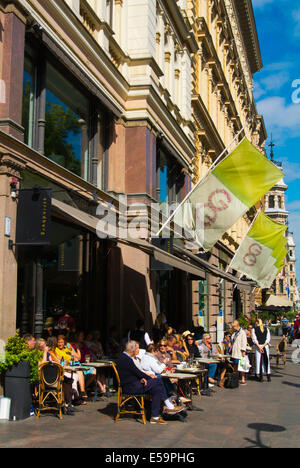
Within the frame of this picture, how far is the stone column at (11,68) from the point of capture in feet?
30.7

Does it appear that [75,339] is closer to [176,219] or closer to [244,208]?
[176,219]

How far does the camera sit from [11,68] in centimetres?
952

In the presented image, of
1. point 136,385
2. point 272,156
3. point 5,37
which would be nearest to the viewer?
point 136,385

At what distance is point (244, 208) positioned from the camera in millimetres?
15086

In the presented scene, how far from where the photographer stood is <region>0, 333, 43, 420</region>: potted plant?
8.47m

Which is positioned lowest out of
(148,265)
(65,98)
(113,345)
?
(113,345)

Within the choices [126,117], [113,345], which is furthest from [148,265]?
[126,117]

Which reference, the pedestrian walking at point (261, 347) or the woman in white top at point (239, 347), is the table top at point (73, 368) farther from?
the pedestrian walking at point (261, 347)

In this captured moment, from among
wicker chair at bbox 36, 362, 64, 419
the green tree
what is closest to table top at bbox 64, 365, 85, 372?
wicker chair at bbox 36, 362, 64, 419

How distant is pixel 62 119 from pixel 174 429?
7247mm

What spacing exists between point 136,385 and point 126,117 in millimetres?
8925

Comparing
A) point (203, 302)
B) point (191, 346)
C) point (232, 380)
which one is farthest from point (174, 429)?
point (203, 302)

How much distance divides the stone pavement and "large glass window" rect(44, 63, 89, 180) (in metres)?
5.35

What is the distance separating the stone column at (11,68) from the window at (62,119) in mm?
828
